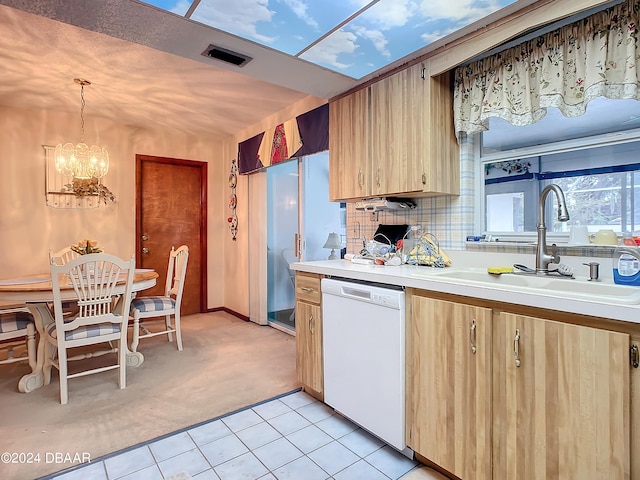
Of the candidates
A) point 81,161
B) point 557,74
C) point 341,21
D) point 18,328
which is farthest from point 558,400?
point 81,161

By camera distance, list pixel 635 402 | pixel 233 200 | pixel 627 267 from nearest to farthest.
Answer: pixel 635 402, pixel 627 267, pixel 233 200

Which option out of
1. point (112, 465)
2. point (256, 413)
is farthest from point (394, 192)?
point (112, 465)

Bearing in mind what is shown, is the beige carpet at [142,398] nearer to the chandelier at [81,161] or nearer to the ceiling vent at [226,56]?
the chandelier at [81,161]

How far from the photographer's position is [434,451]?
5.26 feet

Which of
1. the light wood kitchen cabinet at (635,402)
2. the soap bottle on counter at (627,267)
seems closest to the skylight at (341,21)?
the soap bottle on counter at (627,267)

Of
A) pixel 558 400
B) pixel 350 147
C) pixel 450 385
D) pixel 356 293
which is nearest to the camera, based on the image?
pixel 558 400

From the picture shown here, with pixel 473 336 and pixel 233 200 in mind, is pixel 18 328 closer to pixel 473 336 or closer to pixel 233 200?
pixel 233 200

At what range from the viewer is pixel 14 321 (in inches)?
99.9

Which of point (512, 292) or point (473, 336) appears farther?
point (473, 336)

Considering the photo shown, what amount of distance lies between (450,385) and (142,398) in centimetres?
206

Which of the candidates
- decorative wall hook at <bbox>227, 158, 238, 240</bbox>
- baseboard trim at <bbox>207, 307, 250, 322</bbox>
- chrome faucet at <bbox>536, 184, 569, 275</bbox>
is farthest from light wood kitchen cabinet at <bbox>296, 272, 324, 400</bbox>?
decorative wall hook at <bbox>227, 158, 238, 240</bbox>

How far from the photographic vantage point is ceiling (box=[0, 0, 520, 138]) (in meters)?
1.70

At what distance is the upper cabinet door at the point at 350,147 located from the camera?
2457 mm

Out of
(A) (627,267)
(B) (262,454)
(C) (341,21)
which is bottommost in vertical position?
(B) (262,454)
